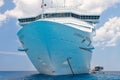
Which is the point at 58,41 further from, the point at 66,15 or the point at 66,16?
the point at 66,15

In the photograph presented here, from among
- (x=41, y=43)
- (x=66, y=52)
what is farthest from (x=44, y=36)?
(x=66, y=52)

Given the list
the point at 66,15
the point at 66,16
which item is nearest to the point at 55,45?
the point at 66,16

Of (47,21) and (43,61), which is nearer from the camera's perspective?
(47,21)

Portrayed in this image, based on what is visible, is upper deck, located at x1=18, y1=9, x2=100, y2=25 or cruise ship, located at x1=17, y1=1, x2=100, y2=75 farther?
upper deck, located at x1=18, y1=9, x2=100, y2=25

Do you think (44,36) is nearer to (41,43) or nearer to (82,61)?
(41,43)

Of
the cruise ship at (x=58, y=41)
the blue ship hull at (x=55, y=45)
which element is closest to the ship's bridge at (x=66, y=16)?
the cruise ship at (x=58, y=41)

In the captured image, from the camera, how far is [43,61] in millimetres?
59062

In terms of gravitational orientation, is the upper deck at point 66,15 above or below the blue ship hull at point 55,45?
above

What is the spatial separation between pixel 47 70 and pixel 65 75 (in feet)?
14.0

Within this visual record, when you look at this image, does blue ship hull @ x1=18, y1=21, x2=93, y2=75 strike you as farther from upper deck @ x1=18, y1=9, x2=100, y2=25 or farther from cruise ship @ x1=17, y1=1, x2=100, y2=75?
upper deck @ x1=18, y1=9, x2=100, y2=25

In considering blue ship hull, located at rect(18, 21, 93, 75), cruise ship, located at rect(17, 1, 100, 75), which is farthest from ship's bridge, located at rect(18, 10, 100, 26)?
blue ship hull, located at rect(18, 21, 93, 75)

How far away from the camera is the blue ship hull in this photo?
5453 cm

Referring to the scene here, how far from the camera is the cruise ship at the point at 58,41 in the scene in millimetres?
54716

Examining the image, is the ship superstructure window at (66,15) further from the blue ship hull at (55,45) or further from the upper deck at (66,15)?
the blue ship hull at (55,45)
